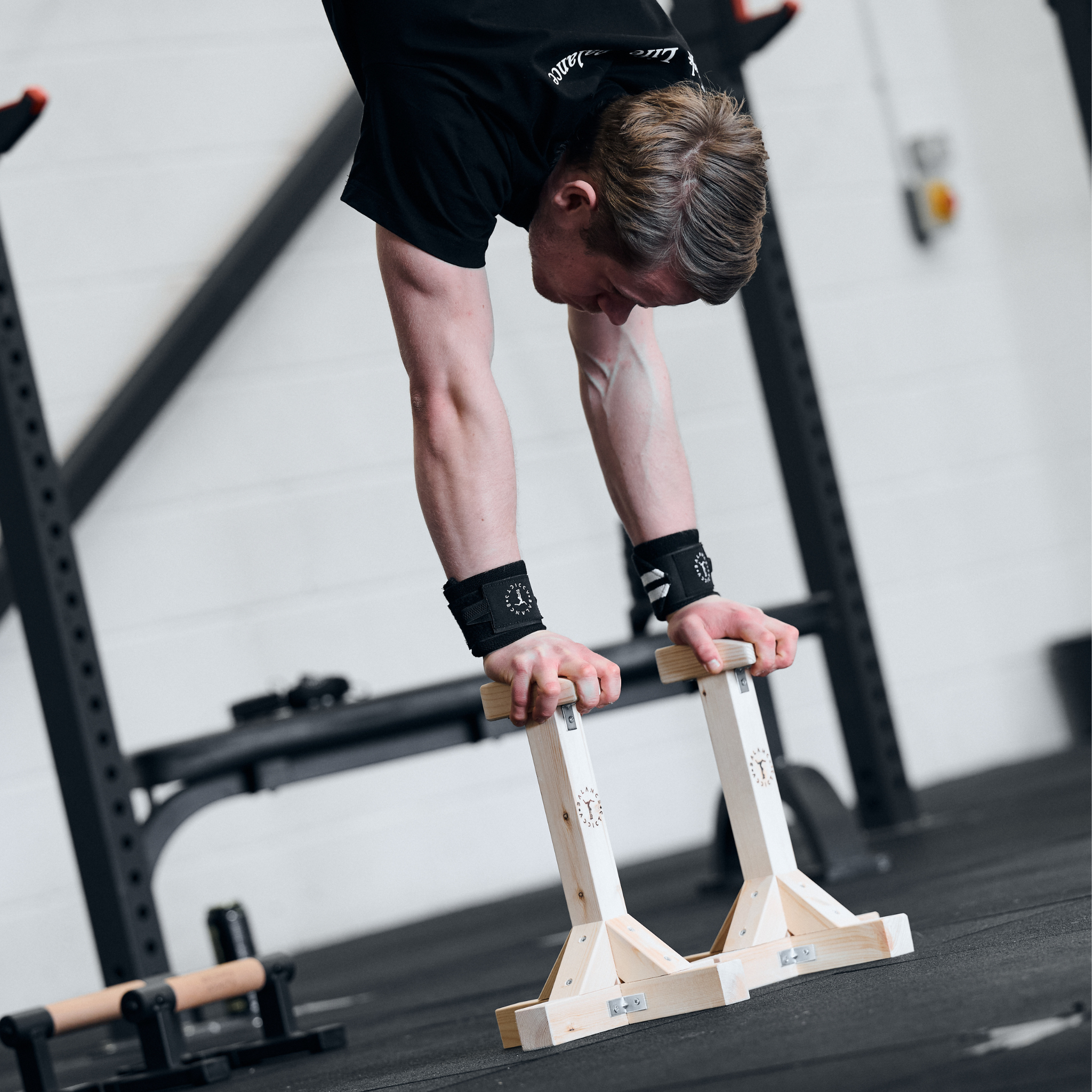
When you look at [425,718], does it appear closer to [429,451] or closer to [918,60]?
[429,451]

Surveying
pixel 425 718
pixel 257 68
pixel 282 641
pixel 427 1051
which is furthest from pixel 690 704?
pixel 427 1051

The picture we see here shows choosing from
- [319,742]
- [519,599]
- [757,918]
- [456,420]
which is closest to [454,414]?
[456,420]

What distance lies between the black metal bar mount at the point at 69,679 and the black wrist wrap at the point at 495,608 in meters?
1.40

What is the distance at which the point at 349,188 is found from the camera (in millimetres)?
1438

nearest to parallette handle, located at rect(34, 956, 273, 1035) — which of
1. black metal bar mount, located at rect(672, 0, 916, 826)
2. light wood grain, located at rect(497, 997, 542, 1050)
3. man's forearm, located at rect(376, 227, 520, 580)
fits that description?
light wood grain, located at rect(497, 997, 542, 1050)

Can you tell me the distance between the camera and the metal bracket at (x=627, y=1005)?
1.40 metres

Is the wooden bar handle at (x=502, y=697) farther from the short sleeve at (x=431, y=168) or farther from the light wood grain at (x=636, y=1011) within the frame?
the short sleeve at (x=431, y=168)

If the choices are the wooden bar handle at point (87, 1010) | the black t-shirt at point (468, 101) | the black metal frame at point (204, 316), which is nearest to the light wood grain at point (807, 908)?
the black t-shirt at point (468, 101)

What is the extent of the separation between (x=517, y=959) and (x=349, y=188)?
5.06 feet

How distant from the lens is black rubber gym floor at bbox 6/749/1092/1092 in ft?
3.25

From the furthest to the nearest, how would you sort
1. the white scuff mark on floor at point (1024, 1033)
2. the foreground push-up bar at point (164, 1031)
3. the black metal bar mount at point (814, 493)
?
the black metal bar mount at point (814, 493), the foreground push-up bar at point (164, 1031), the white scuff mark on floor at point (1024, 1033)

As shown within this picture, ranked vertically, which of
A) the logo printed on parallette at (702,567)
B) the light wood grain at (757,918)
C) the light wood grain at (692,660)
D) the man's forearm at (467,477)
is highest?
the man's forearm at (467,477)

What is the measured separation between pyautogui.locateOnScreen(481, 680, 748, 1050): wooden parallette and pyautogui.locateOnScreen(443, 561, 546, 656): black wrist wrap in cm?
5

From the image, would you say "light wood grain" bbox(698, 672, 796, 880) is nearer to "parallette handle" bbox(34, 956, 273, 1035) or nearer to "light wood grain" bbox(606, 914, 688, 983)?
"light wood grain" bbox(606, 914, 688, 983)
